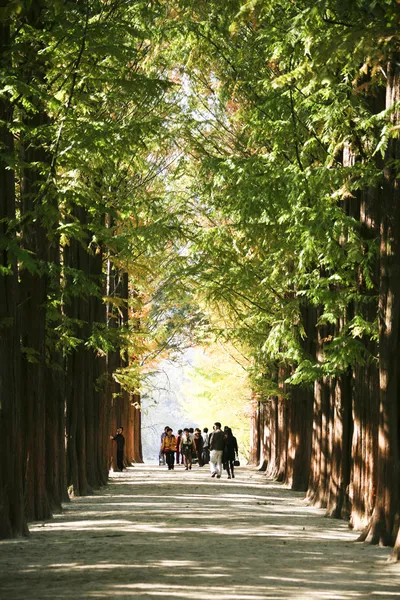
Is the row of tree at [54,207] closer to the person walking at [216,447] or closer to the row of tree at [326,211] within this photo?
the row of tree at [326,211]

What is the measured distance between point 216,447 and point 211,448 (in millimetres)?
336

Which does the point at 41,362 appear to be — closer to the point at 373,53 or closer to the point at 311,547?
the point at 311,547

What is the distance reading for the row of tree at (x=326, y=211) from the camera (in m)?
15.2

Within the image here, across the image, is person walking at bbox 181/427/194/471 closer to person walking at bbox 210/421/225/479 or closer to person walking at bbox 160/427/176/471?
person walking at bbox 160/427/176/471

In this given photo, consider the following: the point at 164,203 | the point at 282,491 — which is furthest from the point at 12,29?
the point at 282,491

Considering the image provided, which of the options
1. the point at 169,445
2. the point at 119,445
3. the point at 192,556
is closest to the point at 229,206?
the point at 192,556

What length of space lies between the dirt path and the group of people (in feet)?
43.6

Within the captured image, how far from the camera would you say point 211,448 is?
4097 centimetres

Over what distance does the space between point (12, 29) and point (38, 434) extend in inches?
294

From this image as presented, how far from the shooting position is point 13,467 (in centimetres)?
1831

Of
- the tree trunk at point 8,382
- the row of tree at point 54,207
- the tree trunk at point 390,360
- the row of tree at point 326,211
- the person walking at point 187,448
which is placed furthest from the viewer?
the person walking at point 187,448

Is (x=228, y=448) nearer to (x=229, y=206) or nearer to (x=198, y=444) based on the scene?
(x=198, y=444)

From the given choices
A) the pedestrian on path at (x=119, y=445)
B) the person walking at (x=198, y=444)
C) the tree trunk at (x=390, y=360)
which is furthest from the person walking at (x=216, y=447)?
the tree trunk at (x=390, y=360)

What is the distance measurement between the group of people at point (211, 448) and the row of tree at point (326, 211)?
9.78m
